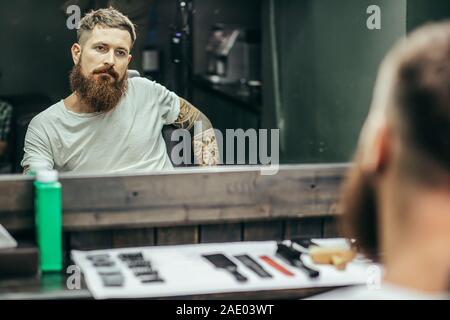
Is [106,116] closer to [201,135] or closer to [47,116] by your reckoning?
[47,116]

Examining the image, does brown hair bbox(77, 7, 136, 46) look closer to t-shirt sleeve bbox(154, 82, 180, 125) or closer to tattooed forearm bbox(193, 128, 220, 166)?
t-shirt sleeve bbox(154, 82, 180, 125)

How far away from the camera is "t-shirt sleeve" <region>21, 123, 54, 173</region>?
2.79 meters

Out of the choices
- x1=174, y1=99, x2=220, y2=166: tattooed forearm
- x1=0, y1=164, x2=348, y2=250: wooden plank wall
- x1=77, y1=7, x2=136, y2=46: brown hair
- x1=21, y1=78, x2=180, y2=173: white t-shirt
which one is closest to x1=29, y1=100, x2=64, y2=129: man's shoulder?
x1=21, y1=78, x2=180, y2=173: white t-shirt

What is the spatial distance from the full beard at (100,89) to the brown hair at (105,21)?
0.54 feet

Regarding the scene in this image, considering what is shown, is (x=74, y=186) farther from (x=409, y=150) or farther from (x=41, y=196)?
(x=409, y=150)

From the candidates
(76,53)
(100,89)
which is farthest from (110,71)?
(76,53)

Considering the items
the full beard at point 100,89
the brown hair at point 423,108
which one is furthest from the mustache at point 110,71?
the brown hair at point 423,108

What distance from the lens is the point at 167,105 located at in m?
3.06

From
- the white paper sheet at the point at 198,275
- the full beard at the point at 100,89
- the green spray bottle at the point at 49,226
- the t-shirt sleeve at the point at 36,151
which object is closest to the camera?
the white paper sheet at the point at 198,275

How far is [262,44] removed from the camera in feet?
16.6

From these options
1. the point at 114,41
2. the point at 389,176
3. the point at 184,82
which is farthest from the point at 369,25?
the point at 389,176

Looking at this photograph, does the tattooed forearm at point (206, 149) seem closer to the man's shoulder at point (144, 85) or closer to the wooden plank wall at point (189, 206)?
the man's shoulder at point (144, 85)

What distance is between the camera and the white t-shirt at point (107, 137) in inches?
110

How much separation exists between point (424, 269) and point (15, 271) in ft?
5.22
